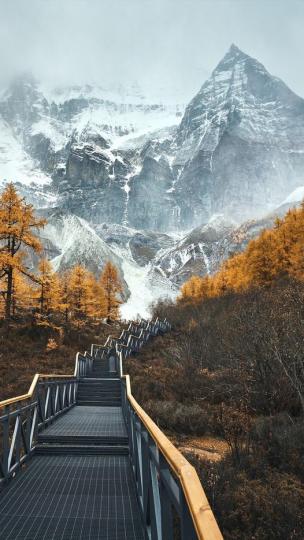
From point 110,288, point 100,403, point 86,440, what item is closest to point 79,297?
point 110,288

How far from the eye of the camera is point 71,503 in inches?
215

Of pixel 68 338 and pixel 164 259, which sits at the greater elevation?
pixel 164 259

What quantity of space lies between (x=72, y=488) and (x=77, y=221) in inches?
5528

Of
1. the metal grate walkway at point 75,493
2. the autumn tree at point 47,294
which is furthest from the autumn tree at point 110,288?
the metal grate walkway at point 75,493

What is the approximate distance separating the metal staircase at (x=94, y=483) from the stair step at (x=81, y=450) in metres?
0.02

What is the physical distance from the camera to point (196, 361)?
22.4 meters

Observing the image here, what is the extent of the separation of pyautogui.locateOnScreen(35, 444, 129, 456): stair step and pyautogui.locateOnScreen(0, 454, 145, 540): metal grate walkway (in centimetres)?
66

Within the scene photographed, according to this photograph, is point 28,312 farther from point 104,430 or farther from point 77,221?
point 77,221

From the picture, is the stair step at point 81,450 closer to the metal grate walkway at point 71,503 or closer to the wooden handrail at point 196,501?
the metal grate walkway at point 71,503

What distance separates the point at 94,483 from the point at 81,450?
6.77ft

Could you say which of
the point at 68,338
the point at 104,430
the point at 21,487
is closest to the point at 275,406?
the point at 104,430

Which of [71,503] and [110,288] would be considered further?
[110,288]

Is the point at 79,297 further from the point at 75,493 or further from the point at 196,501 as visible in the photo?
the point at 196,501

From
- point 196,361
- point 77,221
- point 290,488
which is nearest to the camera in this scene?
point 290,488
